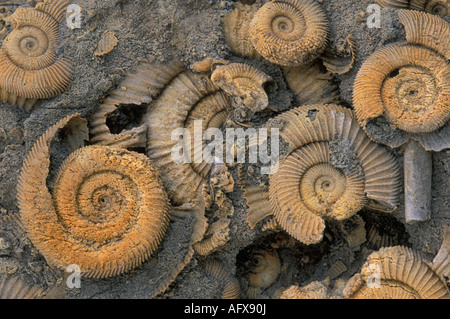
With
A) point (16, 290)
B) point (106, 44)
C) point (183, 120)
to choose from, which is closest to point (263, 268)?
point (183, 120)

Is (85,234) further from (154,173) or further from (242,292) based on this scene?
(242,292)

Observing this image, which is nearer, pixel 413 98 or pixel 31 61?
pixel 413 98

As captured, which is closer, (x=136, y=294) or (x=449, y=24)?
(x=449, y=24)

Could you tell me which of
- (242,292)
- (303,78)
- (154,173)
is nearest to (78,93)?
(154,173)

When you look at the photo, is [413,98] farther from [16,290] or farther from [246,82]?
[16,290]

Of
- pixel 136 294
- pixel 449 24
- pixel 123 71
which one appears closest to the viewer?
pixel 449 24
